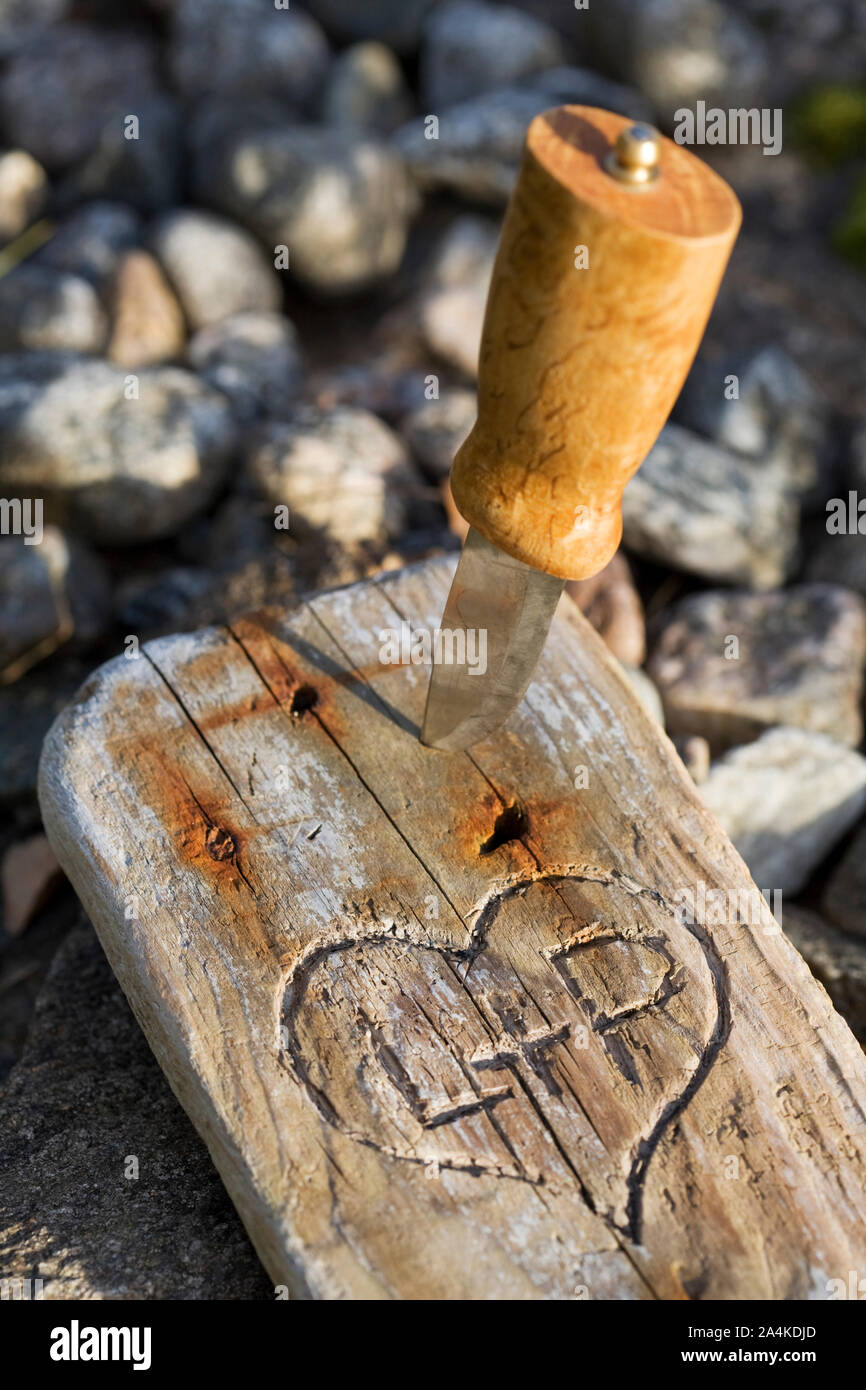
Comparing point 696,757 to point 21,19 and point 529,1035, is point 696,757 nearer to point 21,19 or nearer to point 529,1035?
point 529,1035

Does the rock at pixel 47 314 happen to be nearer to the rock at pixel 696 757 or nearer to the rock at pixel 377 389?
the rock at pixel 377 389

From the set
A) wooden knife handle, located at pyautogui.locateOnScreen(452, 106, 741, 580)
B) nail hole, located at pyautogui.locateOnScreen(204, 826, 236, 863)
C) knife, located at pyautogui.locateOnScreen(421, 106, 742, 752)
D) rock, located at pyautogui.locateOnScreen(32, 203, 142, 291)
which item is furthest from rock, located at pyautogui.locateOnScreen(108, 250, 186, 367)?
wooden knife handle, located at pyautogui.locateOnScreen(452, 106, 741, 580)

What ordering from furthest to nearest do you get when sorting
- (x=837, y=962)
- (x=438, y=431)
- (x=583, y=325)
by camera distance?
(x=438, y=431), (x=837, y=962), (x=583, y=325)

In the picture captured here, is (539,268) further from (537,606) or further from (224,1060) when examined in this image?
(224,1060)

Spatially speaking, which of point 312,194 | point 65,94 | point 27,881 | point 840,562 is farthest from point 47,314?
point 840,562

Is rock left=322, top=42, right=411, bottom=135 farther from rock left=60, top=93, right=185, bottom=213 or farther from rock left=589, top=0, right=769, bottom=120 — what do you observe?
rock left=589, top=0, right=769, bottom=120

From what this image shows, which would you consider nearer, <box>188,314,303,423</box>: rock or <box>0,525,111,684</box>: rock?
<box>0,525,111,684</box>: rock
